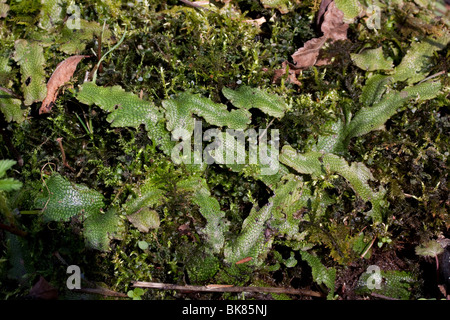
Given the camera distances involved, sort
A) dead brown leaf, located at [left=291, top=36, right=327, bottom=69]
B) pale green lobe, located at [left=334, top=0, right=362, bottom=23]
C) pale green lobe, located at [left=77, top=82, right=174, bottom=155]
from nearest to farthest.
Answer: pale green lobe, located at [left=77, top=82, right=174, bottom=155], dead brown leaf, located at [left=291, top=36, right=327, bottom=69], pale green lobe, located at [left=334, top=0, right=362, bottom=23]

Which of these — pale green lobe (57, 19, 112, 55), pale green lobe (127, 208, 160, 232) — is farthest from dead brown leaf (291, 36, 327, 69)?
pale green lobe (127, 208, 160, 232)

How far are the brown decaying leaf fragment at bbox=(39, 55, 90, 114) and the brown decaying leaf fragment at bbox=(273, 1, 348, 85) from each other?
1472mm

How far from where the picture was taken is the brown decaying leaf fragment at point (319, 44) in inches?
111

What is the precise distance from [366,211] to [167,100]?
1.54 m

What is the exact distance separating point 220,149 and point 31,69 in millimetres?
1456

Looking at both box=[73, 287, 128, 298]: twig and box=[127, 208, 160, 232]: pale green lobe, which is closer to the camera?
box=[73, 287, 128, 298]: twig

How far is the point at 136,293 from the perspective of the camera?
216 centimetres

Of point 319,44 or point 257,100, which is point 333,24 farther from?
point 257,100

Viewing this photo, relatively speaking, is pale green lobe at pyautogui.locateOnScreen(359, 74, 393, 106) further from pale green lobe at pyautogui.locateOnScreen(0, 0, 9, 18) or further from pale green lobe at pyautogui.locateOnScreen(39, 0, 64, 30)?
pale green lobe at pyautogui.locateOnScreen(0, 0, 9, 18)

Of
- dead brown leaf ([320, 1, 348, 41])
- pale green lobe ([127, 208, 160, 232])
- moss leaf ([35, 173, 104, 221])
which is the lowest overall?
pale green lobe ([127, 208, 160, 232])

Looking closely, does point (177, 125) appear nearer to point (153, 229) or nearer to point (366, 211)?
point (153, 229)

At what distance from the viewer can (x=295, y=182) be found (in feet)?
8.07

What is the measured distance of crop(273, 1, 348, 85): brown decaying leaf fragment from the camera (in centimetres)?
281
